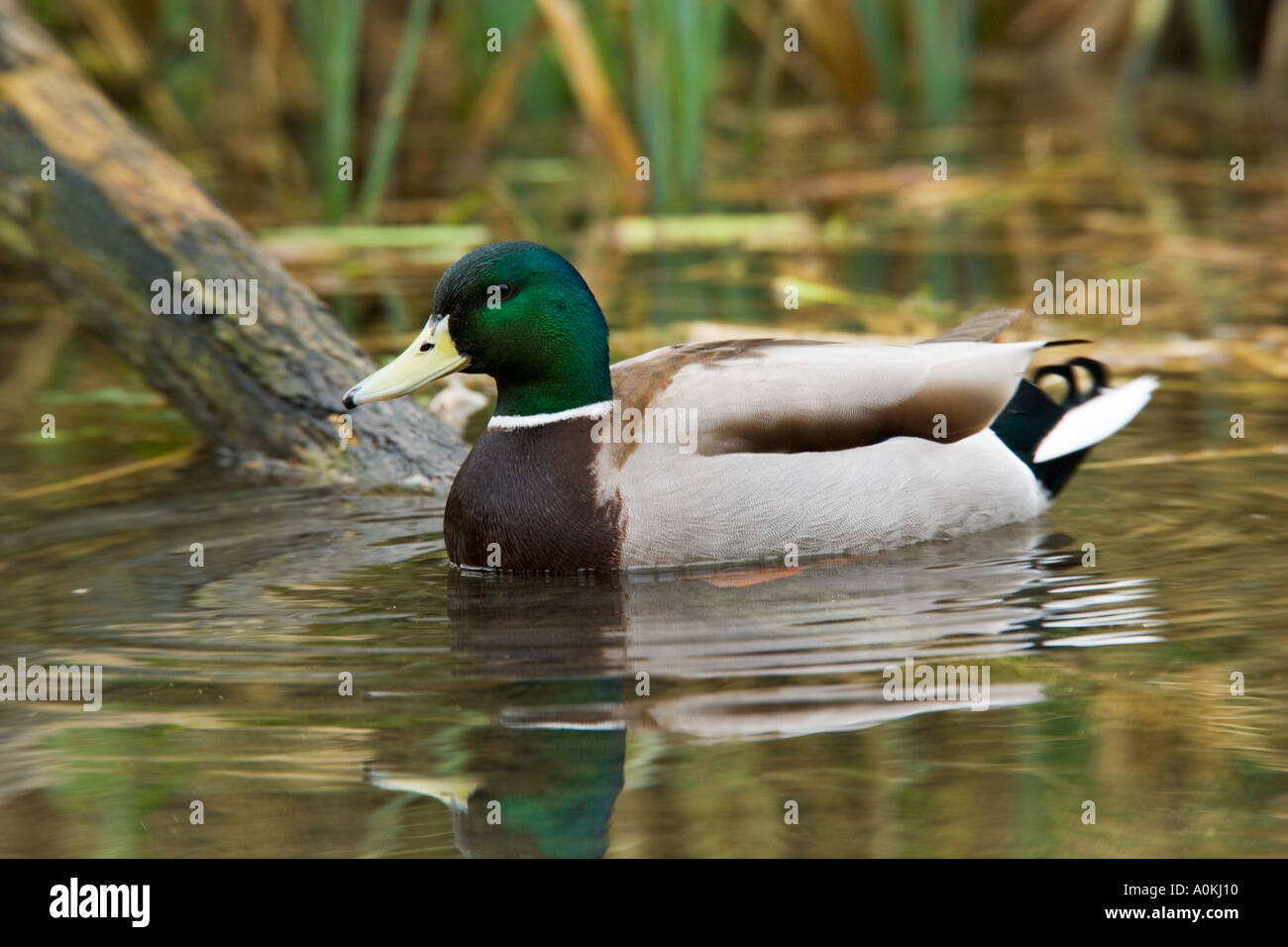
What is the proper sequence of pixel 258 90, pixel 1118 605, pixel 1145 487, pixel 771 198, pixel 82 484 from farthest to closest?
1. pixel 258 90
2. pixel 771 198
3. pixel 82 484
4. pixel 1145 487
5. pixel 1118 605

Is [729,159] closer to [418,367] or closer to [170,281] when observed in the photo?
[170,281]

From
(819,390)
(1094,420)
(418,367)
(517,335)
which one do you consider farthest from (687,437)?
(1094,420)

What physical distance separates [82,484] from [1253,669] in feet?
13.2

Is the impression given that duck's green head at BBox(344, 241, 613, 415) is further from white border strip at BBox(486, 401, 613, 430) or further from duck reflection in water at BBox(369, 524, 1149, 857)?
duck reflection in water at BBox(369, 524, 1149, 857)

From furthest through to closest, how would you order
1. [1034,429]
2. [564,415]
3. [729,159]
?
[729,159]
[1034,429]
[564,415]

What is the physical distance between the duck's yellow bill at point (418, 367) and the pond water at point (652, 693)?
52cm

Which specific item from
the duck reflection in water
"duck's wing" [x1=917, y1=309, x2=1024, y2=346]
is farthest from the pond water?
"duck's wing" [x1=917, y1=309, x2=1024, y2=346]

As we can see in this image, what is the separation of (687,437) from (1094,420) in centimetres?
143

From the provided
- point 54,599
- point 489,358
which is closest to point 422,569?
point 489,358

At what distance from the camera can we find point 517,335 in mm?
5582

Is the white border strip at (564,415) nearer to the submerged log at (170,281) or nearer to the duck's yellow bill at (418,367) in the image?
the duck's yellow bill at (418,367)

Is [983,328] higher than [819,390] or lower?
higher

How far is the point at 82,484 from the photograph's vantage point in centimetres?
666
